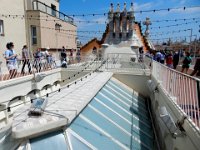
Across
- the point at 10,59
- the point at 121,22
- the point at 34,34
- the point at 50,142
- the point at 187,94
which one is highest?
the point at 121,22

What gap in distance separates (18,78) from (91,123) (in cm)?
540

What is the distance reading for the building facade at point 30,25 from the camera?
16062 mm

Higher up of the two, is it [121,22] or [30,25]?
[121,22]

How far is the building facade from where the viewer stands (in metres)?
16.1

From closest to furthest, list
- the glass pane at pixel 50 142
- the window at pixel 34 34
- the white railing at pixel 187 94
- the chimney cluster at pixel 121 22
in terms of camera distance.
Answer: the glass pane at pixel 50 142
the white railing at pixel 187 94
the window at pixel 34 34
the chimney cluster at pixel 121 22

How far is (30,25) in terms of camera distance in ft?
63.5

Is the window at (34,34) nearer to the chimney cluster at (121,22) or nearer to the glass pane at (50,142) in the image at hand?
the chimney cluster at (121,22)

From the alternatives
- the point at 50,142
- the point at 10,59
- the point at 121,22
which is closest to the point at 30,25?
the point at 10,59

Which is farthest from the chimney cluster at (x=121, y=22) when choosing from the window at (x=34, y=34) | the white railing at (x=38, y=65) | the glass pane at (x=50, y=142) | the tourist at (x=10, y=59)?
the glass pane at (x=50, y=142)

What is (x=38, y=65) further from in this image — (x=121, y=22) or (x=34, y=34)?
(x=121, y=22)

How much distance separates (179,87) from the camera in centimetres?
483

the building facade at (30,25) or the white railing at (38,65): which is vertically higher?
the building facade at (30,25)

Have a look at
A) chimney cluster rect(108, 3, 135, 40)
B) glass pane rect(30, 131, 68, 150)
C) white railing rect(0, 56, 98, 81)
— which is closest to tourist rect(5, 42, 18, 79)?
white railing rect(0, 56, 98, 81)

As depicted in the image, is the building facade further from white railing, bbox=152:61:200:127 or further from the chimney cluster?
white railing, bbox=152:61:200:127
